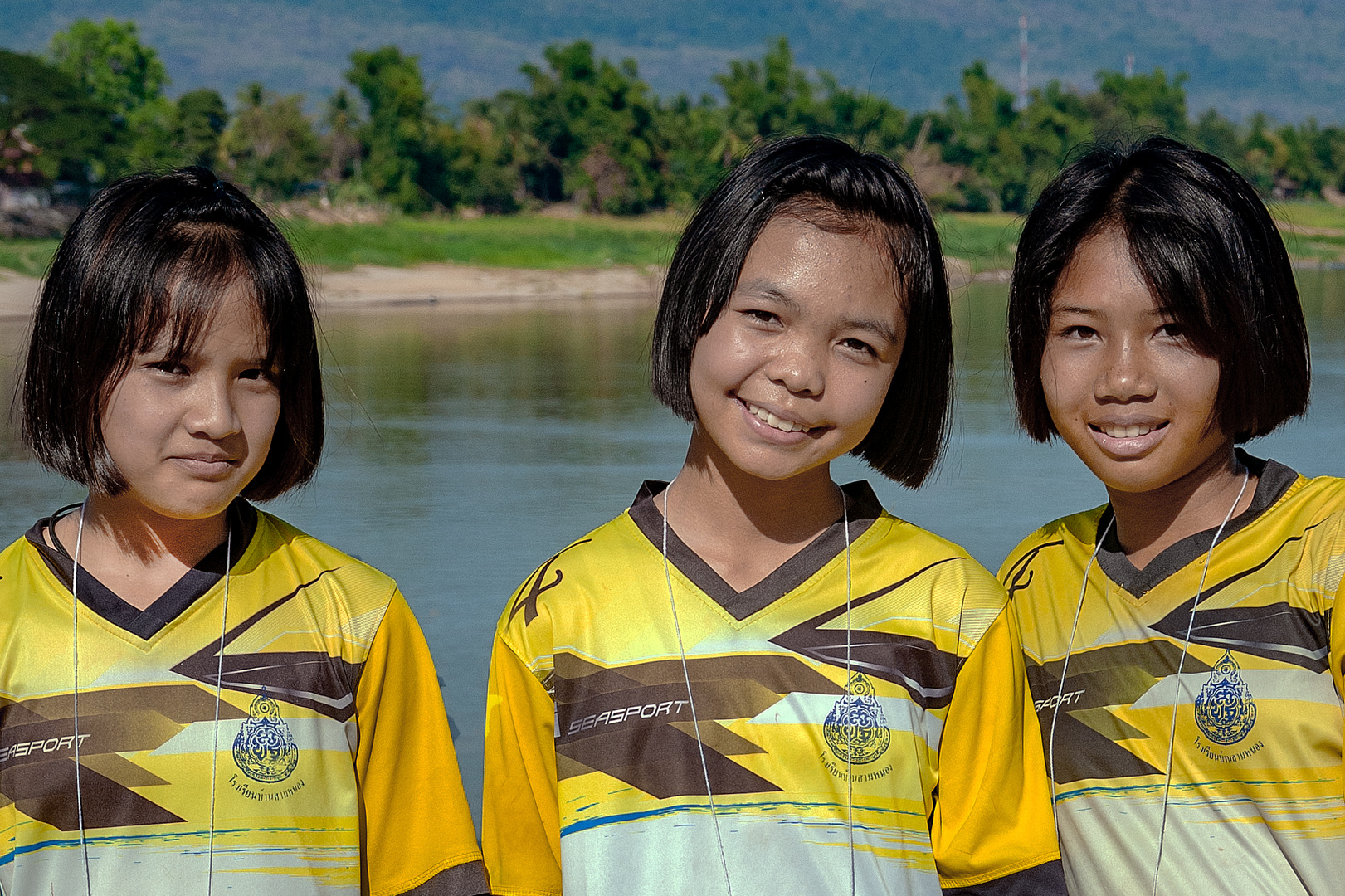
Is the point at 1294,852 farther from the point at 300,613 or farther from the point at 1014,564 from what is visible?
the point at 300,613

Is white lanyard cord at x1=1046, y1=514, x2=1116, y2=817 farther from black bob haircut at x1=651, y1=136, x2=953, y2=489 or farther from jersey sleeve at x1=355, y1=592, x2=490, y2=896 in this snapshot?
jersey sleeve at x1=355, y1=592, x2=490, y2=896

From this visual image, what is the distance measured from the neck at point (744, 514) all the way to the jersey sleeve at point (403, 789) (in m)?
0.42

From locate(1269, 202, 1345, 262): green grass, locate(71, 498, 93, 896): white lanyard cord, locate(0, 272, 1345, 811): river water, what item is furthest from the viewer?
locate(1269, 202, 1345, 262): green grass

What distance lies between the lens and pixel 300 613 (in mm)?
2111

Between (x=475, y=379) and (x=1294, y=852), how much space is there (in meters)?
9.66

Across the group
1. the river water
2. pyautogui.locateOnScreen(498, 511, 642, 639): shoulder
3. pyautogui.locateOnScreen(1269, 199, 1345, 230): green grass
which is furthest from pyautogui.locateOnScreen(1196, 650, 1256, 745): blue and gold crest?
pyautogui.locateOnScreen(1269, 199, 1345, 230): green grass

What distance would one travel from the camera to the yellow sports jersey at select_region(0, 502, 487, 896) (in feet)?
6.60

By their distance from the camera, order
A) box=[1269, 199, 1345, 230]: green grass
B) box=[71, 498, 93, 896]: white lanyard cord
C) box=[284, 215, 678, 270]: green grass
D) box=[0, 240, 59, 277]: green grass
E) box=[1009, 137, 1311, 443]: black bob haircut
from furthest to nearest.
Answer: box=[1269, 199, 1345, 230]: green grass, box=[284, 215, 678, 270]: green grass, box=[0, 240, 59, 277]: green grass, box=[1009, 137, 1311, 443]: black bob haircut, box=[71, 498, 93, 896]: white lanyard cord

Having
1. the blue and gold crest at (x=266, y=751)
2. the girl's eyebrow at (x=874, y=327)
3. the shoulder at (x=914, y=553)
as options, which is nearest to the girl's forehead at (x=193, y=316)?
the blue and gold crest at (x=266, y=751)

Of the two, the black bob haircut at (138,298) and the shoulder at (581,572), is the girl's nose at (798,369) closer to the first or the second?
the shoulder at (581,572)

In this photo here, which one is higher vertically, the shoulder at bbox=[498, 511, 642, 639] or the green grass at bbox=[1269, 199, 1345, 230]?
the green grass at bbox=[1269, 199, 1345, 230]

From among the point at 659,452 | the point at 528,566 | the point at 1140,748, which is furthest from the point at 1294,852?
the point at 659,452

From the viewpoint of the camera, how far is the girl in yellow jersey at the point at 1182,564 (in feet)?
6.95

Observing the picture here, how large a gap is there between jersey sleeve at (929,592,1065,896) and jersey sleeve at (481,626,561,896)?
0.53 meters
